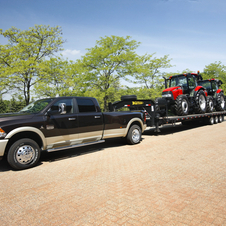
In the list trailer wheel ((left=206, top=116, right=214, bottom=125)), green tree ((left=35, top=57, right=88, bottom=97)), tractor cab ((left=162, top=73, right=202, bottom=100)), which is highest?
green tree ((left=35, top=57, right=88, bottom=97))

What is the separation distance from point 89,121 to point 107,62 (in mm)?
18616

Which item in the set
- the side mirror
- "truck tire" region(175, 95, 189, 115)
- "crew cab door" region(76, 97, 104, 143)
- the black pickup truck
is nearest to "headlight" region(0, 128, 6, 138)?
the black pickup truck

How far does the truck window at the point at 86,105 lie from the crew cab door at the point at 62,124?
258mm

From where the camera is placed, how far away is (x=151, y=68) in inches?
1277

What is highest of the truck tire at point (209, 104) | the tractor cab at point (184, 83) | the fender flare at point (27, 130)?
the tractor cab at point (184, 83)

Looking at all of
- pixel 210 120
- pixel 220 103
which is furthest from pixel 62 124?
pixel 220 103

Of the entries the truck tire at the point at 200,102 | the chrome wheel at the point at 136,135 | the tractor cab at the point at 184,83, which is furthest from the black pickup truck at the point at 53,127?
the truck tire at the point at 200,102

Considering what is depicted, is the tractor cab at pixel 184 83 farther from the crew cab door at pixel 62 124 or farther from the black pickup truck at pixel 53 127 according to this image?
the crew cab door at pixel 62 124

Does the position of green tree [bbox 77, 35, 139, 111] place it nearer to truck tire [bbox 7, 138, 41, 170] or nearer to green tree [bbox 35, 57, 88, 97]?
green tree [bbox 35, 57, 88, 97]

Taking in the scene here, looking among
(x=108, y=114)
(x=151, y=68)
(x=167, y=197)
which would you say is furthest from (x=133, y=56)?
(x=167, y=197)

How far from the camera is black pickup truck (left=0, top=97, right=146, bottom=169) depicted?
5.31 metres

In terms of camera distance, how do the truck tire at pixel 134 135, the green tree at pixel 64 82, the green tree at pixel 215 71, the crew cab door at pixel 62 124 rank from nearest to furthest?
the crew cab door at pixel 62 124, the truck tire at pixel 134 135, the green tree at pixel 64 82, the green tree at pixel 215 71

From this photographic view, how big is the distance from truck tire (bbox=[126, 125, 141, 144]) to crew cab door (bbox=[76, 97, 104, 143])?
1525 millimetres

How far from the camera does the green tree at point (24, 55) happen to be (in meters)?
18.3
